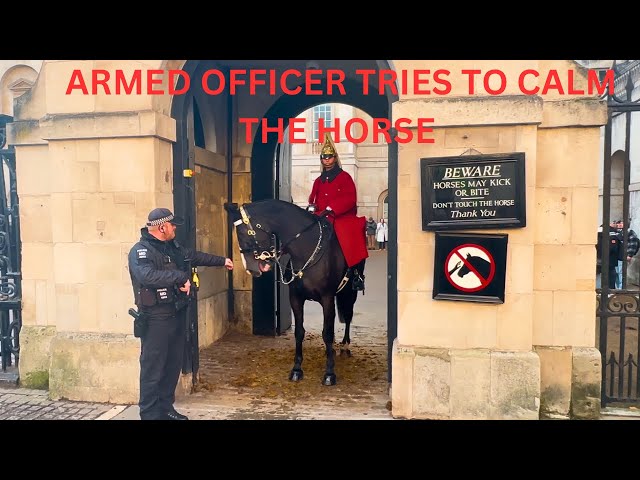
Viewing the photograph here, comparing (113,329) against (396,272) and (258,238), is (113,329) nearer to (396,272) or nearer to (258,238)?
(258,238)

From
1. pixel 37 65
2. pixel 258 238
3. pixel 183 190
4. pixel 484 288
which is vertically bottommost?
pixel 484 288

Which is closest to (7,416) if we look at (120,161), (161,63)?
(120,161)

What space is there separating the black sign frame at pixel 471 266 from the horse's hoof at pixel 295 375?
85.0 inches

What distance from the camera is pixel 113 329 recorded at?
197 inches

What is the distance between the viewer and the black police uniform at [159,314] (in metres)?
→ 4.11

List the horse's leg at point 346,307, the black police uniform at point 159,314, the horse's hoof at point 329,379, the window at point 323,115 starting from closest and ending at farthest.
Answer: the black police uniform at point 159,314
the horse's hoof at point 329,379
the horse's leg at point 346,307
the window at point 323,115

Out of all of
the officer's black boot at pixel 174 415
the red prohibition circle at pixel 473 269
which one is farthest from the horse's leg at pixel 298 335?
the red prohibition circle at pixel 473 269

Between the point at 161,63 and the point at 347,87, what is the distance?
367 cm

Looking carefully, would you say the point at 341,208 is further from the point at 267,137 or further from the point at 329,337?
the point at 267,137

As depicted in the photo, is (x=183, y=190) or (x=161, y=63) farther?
(x=183, y=190)

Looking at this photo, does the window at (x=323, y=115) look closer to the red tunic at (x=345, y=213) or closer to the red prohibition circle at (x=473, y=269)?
the red tunic at (x=345, y=213)

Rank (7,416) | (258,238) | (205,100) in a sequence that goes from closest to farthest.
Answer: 1. (7,416)
2. (258,238)
3. (205,100)

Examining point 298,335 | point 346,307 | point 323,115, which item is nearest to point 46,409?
point 298,335

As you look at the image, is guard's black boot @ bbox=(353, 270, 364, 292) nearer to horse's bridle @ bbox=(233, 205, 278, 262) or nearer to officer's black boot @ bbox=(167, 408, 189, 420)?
horse's bridle @ bbox=(233, 205, 278, 262)
